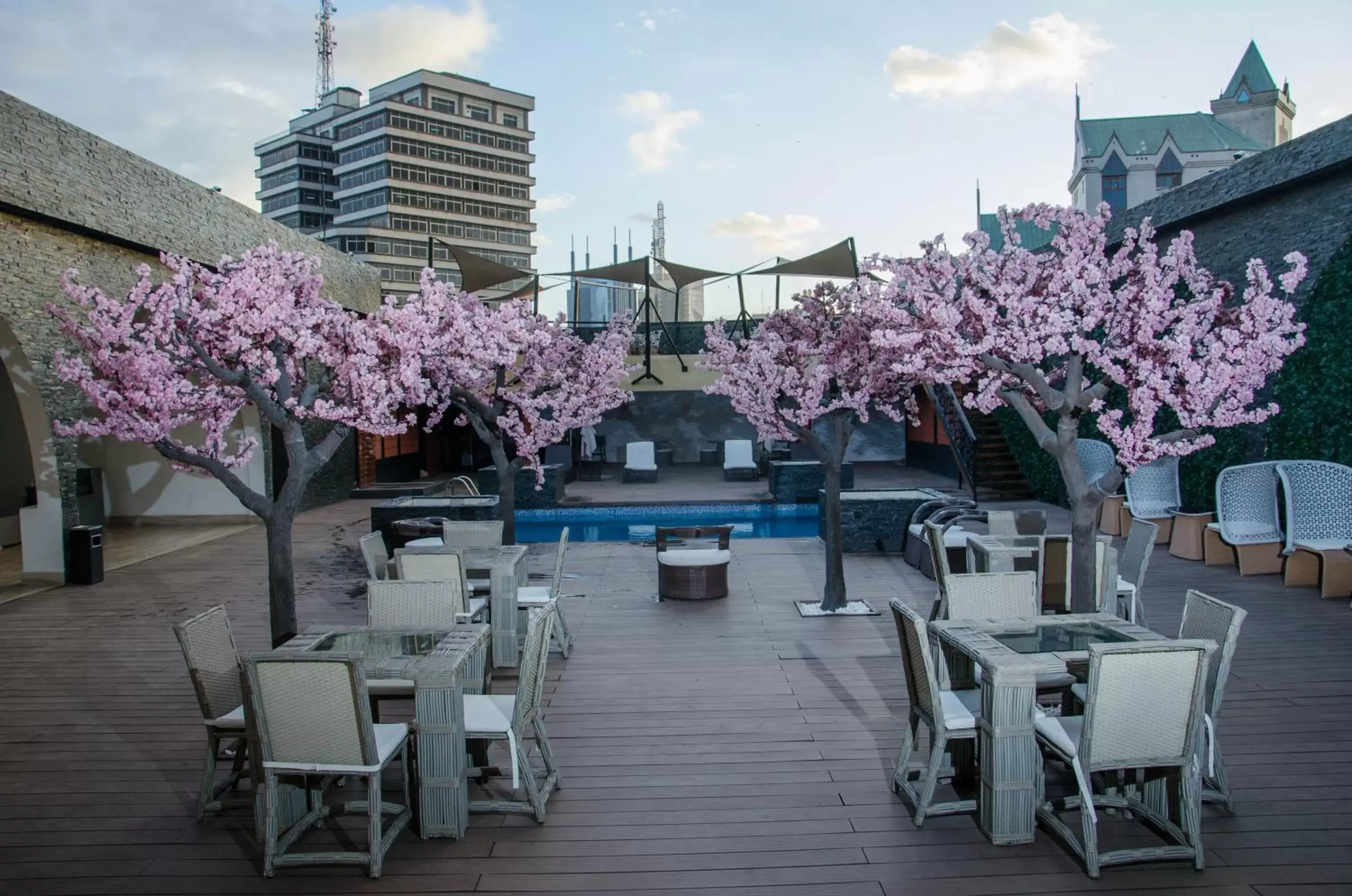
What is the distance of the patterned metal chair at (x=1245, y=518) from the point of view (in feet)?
28.9

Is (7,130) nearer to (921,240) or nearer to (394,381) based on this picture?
(394,381)

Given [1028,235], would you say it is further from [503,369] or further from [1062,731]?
[1062,731]

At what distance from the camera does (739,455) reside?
1988 centimetres

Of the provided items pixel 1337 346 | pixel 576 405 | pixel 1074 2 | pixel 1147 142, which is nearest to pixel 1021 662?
pixel 576 405

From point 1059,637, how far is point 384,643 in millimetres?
3187

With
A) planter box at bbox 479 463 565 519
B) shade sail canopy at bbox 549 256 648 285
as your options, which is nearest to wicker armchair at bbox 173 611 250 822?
planter box at bbox 479 463 565 519

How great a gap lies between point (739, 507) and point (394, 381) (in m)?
10.2

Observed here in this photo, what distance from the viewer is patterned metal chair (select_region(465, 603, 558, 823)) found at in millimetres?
3768

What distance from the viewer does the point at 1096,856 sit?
330 centimetres

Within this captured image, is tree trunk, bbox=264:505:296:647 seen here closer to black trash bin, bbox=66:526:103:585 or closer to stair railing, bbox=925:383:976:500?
black trash bin, bbox=66:526:103:585

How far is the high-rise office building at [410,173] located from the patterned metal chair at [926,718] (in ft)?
173

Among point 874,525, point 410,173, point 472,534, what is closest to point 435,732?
point 472,534

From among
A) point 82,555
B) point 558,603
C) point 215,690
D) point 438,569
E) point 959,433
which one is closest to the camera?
point 215,690

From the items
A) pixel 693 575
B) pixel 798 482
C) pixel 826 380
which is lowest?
pixel 693 575
